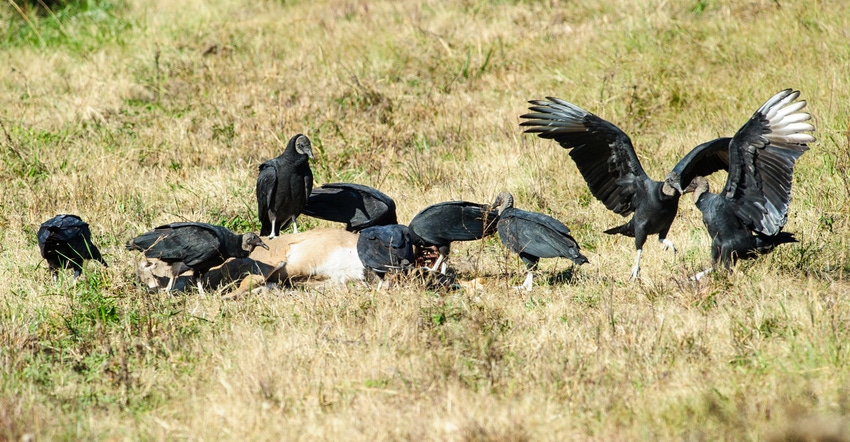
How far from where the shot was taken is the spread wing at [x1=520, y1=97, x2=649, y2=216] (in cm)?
532

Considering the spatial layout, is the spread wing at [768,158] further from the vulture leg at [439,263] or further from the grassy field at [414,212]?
the vulture leg at [439,263]

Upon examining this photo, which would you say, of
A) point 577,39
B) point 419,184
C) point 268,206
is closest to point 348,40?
point 577,39

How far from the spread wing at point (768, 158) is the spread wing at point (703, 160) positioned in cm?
26

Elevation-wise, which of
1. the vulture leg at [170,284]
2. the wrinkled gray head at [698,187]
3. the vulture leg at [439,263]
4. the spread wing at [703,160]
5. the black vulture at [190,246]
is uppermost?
the spread wing at [703,160]

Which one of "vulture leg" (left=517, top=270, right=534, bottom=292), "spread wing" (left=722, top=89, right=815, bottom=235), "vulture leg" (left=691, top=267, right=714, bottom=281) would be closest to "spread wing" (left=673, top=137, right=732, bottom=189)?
"spread wing" (left=722, top=89, right=815, bottom=235)

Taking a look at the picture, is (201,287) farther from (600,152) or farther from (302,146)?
(600,152)

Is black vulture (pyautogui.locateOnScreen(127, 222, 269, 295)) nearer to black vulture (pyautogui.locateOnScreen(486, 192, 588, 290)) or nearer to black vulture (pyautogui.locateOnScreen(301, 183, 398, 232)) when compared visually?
black vulture (pyautogui.locateOnScreen(301, 183, 398, 232))

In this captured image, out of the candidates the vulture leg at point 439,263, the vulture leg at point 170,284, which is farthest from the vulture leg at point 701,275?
the vulture leg at point 170,284

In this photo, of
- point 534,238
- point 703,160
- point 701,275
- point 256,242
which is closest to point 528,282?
point 534,238

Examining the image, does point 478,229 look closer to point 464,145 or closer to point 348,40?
point 464,145

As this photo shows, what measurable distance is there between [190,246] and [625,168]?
9.25 feet

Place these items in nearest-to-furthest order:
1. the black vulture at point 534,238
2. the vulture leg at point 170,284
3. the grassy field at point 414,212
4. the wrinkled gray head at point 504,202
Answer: the grassy field at point 414,212 → the black vulture at point 534,238 → the vulture leg at point 170,284 → the wrinkled gray head at point 504,202

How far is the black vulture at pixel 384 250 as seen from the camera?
16.9 feet

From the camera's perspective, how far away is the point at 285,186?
6004 millimetres
